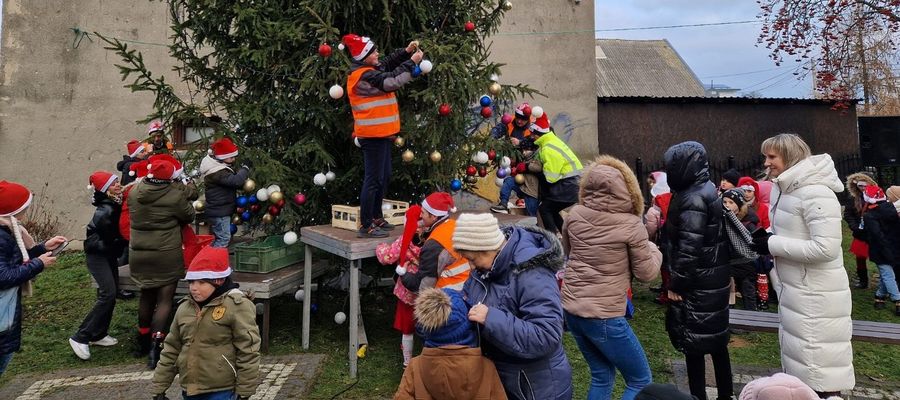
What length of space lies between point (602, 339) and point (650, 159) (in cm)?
1014

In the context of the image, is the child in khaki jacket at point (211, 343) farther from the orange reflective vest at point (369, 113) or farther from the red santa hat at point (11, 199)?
the orange reflective vest at point (369, 113)

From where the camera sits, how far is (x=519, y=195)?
7.71 metres

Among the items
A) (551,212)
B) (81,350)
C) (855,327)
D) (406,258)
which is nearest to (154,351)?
(81,350)

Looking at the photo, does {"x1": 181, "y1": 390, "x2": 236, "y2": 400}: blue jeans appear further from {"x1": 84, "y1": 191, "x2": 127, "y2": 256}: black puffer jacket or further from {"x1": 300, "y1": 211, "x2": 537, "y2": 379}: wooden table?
{"x1": 84, "y1": 191, "x2": 127, "y2": 256}: black puffer jacket

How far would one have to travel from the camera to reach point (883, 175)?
14625 mm

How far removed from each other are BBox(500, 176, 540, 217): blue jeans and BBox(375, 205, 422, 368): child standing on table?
9.37 feet

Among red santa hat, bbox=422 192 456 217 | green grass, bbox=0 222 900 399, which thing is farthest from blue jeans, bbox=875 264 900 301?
red santa hat, bbox=422 192 456 217

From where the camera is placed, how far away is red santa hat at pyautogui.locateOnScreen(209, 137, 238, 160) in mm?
5789

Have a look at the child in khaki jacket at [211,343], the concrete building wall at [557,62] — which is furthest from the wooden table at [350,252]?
the concrete building wall at [557,62]

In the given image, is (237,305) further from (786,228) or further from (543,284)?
(786,228)

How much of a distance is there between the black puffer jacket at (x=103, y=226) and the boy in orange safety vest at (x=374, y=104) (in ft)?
8.60

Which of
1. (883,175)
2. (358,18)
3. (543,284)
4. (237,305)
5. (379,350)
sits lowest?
(379,350)

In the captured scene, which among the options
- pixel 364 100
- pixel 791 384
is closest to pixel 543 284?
pixel 791 384

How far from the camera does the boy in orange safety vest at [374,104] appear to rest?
5078 millimetres
